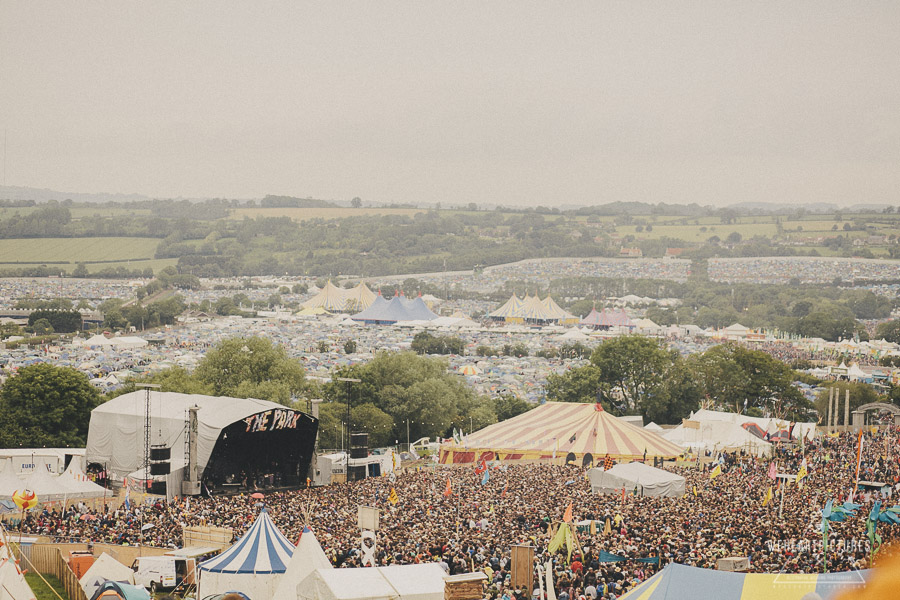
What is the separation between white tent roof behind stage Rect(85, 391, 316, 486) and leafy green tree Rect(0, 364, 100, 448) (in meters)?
6.17

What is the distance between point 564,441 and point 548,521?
12.9m

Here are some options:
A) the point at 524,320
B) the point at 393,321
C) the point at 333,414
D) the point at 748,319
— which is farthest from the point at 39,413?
the point at 748,319

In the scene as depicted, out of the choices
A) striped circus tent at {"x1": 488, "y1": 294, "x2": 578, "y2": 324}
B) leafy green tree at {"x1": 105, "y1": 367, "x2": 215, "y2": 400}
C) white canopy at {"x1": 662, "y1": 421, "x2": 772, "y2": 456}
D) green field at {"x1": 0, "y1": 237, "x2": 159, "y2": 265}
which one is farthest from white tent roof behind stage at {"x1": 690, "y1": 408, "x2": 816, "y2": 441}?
green field at {"x1": 0, "y1": 237, "x2": 159, "y2": 265}

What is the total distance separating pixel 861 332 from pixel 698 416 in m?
91.5

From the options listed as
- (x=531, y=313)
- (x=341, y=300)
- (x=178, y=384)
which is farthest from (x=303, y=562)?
(x=341, y=300)

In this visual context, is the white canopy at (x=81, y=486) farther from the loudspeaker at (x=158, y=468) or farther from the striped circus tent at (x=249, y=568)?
the striped circus tent at (x=249, y=568)

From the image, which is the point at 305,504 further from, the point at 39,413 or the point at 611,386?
the point at 611,386

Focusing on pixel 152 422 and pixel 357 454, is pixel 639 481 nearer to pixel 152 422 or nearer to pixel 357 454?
pixel 357 454

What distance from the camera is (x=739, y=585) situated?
8352 millimetres

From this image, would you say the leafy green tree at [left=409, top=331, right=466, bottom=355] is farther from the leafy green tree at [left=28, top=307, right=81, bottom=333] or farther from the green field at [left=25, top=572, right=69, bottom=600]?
the green field at [left=25, top=572, right=69, bottom=600]

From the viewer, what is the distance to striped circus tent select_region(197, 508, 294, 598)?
42.4 ft

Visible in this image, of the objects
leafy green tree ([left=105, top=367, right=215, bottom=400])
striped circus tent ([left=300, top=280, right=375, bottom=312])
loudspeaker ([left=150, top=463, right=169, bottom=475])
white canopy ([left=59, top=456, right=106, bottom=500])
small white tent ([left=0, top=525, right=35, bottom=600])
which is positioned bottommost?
striped circus tent ([left=300, top=280, right=375, bottom=312])

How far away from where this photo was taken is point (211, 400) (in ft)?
93.0

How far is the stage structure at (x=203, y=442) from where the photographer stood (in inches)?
1011
